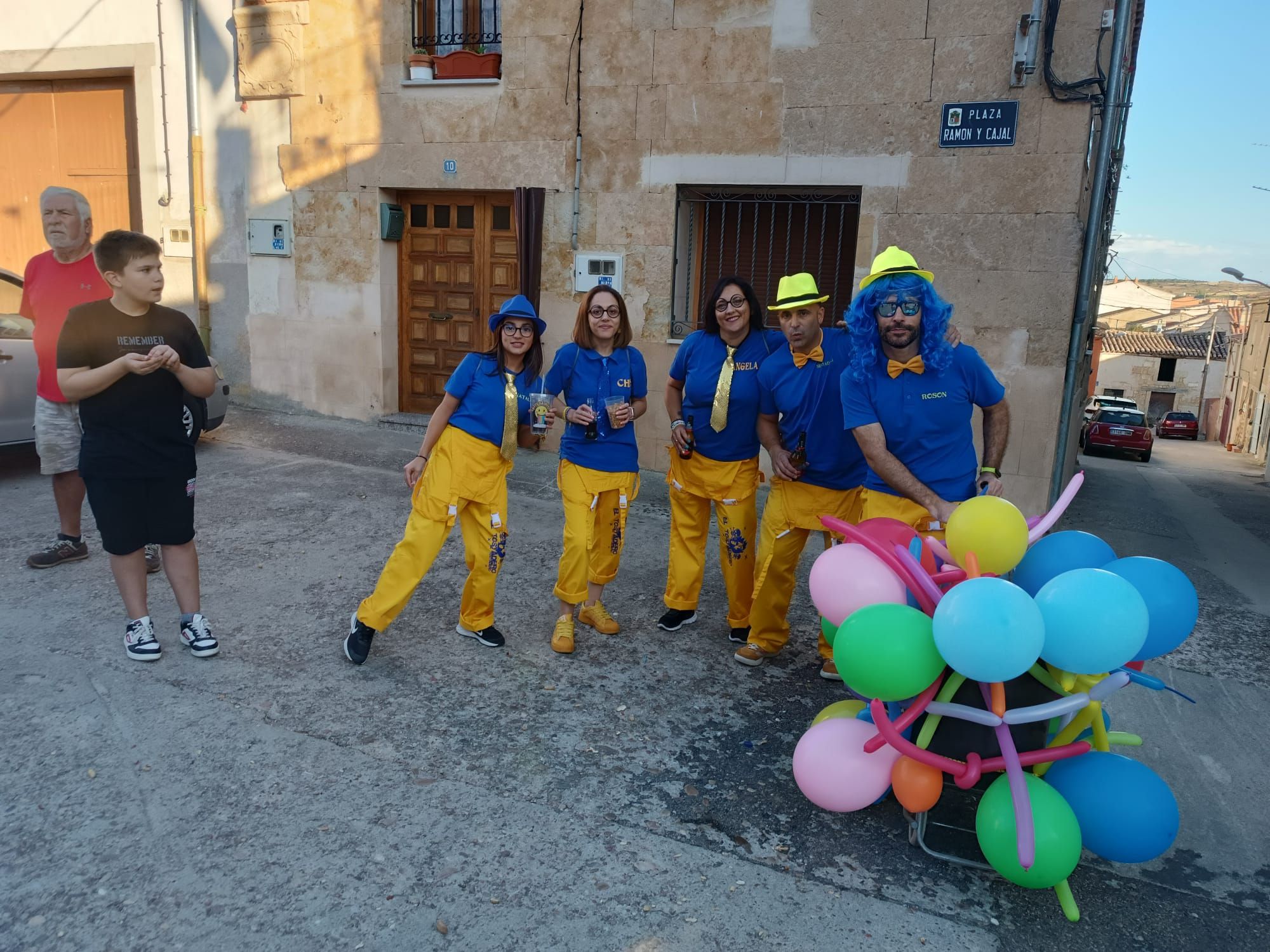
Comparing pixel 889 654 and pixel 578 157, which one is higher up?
pixel 578 157

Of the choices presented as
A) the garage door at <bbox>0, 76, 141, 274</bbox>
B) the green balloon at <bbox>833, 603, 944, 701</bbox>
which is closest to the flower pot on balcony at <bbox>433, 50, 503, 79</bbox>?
the garage door at <bbox>0, 76, 141, 274</bbox>

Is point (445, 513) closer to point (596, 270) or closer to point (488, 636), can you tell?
point (488, 636)

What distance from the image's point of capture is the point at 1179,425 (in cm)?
4297

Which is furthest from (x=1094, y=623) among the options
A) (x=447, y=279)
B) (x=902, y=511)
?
(x=447, y=279)

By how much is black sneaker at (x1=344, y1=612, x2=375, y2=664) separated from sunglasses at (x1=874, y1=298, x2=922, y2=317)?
2.50 metres

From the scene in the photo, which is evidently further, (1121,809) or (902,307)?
(902,307)

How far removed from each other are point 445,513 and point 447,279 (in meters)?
5.54

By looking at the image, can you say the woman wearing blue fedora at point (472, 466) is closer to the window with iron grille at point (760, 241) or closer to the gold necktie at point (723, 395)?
the gold necktie at point (723, 395)

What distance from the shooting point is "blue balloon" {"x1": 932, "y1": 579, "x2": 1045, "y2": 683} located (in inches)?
91.4

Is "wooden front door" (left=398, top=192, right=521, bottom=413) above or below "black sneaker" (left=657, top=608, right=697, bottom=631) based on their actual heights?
above

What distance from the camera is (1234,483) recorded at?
49.8ft

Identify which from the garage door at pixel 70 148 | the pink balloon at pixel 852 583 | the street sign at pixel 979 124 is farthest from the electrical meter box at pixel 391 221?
the pink balloon at pixel 852 583

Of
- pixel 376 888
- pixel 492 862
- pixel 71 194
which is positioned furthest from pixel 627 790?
pixel 71 194

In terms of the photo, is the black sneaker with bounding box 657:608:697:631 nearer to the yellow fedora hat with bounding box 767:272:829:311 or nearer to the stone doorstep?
the yellow fedora hat with bounding box 767:272:829:311
